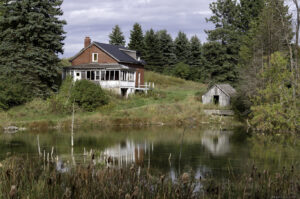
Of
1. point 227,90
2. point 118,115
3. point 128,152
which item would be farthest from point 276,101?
point 128,152

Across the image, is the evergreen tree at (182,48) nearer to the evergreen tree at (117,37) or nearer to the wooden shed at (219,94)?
the evergreen tree at (117,37)

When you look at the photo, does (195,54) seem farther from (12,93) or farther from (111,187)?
(111,187)

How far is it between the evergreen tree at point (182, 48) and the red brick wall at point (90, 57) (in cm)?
3157

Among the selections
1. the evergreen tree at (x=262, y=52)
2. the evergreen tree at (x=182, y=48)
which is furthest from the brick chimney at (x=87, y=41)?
the evergreen tree at (x=182, y=48)

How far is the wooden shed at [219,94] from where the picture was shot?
46469mm

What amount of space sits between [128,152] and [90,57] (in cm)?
3240

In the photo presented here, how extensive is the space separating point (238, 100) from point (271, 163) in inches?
875

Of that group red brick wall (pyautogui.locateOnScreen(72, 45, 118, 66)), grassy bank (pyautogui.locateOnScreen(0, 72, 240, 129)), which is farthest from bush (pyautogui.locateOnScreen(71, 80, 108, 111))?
red brick wall (pyautogui.locateOnScreen(72, 45, 118, 66))

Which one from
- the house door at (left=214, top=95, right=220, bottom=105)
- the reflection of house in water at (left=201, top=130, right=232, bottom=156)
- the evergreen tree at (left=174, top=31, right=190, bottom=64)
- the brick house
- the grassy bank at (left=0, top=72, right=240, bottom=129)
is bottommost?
the reflection of house in water at (left=201, top=130, right=232, bottom=156)

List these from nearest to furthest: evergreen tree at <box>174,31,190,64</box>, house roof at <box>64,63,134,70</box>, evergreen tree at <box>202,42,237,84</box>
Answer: house roof at <box>64,63,134,70</box>, evergreen tree at <box>202,42,237,84</box>, evergreen tree at <box>174,31,190,64</box>

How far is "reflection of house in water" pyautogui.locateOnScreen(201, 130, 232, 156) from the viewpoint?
24281 mm

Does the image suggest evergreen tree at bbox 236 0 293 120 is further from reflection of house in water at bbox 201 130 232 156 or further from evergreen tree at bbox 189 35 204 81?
evergreen tree at bbox 189 35 204 81

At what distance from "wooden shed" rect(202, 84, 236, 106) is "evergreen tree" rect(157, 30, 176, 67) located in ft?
101

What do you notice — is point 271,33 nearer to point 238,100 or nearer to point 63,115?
point 238,100
